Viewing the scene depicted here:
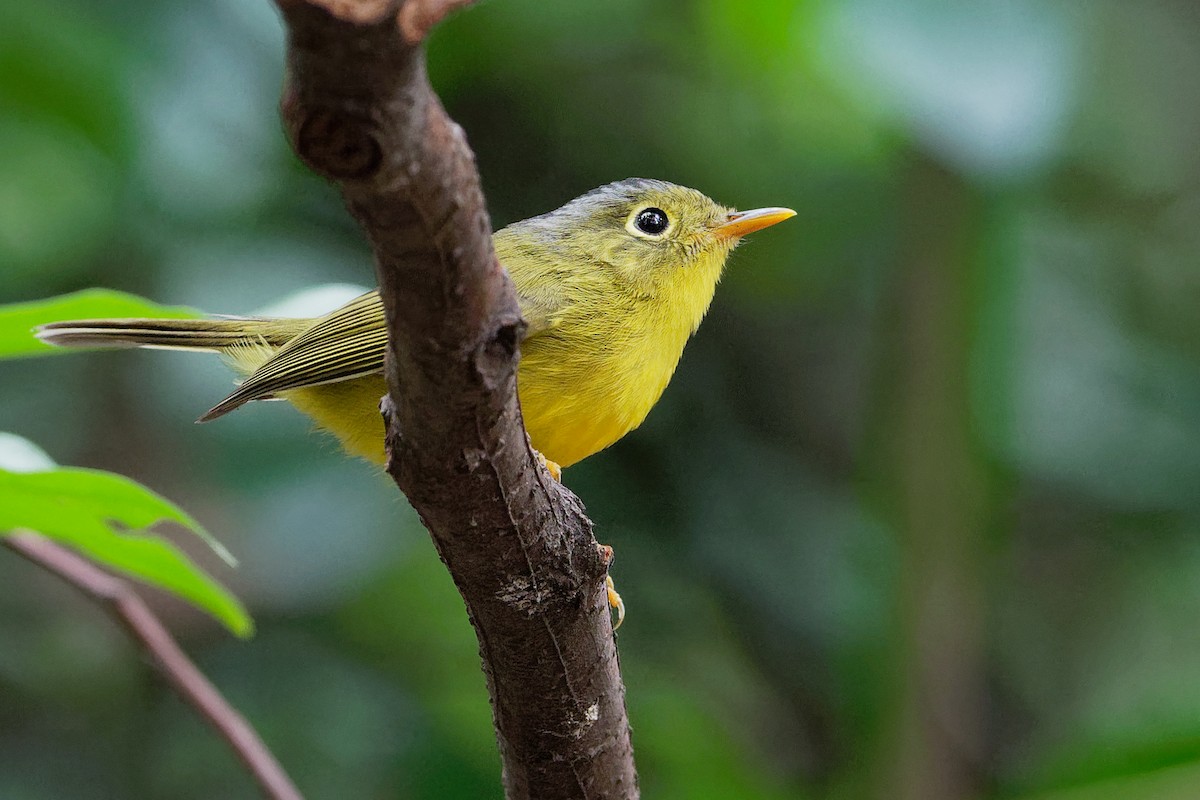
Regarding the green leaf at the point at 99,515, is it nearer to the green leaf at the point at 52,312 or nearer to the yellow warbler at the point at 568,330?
the green leaf at the point at 52,312

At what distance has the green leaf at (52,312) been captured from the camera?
5.98 feet

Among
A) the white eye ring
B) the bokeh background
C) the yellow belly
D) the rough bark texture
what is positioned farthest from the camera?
the bokeh background

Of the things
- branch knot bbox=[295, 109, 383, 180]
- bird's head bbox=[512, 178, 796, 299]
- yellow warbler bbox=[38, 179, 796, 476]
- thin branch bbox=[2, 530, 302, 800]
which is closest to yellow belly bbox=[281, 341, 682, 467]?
yellow warbler bbox=[38, 179, 796, 476]

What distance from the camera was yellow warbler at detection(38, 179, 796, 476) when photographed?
247 centimetres

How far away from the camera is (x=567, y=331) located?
8.18 ft

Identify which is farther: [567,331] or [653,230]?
[653,230]

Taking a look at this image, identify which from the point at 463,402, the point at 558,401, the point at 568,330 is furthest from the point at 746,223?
the point at 463,402

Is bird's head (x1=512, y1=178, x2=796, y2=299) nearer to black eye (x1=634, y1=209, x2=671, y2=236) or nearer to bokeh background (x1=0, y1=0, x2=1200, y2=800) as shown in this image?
black eye (x1=634, y1=209, x2=671, y2=236)

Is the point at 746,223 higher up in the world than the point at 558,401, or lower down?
higher up

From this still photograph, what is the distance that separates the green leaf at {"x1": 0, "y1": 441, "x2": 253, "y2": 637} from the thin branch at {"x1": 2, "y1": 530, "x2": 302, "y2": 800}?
0.37 m

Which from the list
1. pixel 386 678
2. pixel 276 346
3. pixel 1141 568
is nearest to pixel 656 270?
pixel 276 346

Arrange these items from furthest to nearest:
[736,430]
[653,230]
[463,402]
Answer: [736,430] < [653,230] < [463,402]

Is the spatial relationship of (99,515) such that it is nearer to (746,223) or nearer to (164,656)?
(164,656)

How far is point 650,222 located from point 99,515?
155cm
